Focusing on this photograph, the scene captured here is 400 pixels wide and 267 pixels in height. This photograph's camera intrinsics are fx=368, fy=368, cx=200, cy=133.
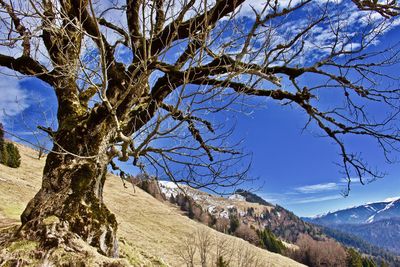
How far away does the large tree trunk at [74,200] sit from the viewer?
4.39 m

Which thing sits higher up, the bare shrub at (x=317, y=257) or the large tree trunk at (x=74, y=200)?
the bare shrub at (x=317, y=257)

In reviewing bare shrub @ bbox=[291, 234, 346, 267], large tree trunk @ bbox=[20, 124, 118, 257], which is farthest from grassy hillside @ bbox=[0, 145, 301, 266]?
bare shrub @ bbox=[291, 234, 346, 267]

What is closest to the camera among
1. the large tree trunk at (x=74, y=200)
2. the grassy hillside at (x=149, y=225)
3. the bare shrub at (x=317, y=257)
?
the large tree trunk at (x=74, y=200)

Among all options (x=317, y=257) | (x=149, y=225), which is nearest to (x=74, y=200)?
(x=149, y=225)

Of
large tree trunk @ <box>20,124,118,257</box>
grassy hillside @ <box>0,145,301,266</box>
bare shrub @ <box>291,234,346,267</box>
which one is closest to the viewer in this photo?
large tree trunk @ <box>20,124,118,257</box>

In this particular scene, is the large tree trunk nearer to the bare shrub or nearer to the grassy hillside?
the grassy hillside

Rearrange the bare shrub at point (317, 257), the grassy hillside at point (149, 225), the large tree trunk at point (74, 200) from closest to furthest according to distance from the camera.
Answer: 1. the large tree trunk at point (74, 200)
2. the grassy hillside at point (149, 225)
3. the bare shrub at point (317, 257)

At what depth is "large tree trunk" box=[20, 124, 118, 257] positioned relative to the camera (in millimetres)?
4387

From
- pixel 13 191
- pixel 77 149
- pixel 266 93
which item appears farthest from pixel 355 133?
pixel 13 191

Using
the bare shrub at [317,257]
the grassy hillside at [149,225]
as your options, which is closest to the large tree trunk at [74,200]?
the grassy hillside at [149,225]

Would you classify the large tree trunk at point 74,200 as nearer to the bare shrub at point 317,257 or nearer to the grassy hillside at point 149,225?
the grassy hillside at point 149,225

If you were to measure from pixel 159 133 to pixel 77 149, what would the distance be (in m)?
1.33

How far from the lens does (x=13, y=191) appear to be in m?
33.4

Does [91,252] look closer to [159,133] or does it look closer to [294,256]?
[159,133]
